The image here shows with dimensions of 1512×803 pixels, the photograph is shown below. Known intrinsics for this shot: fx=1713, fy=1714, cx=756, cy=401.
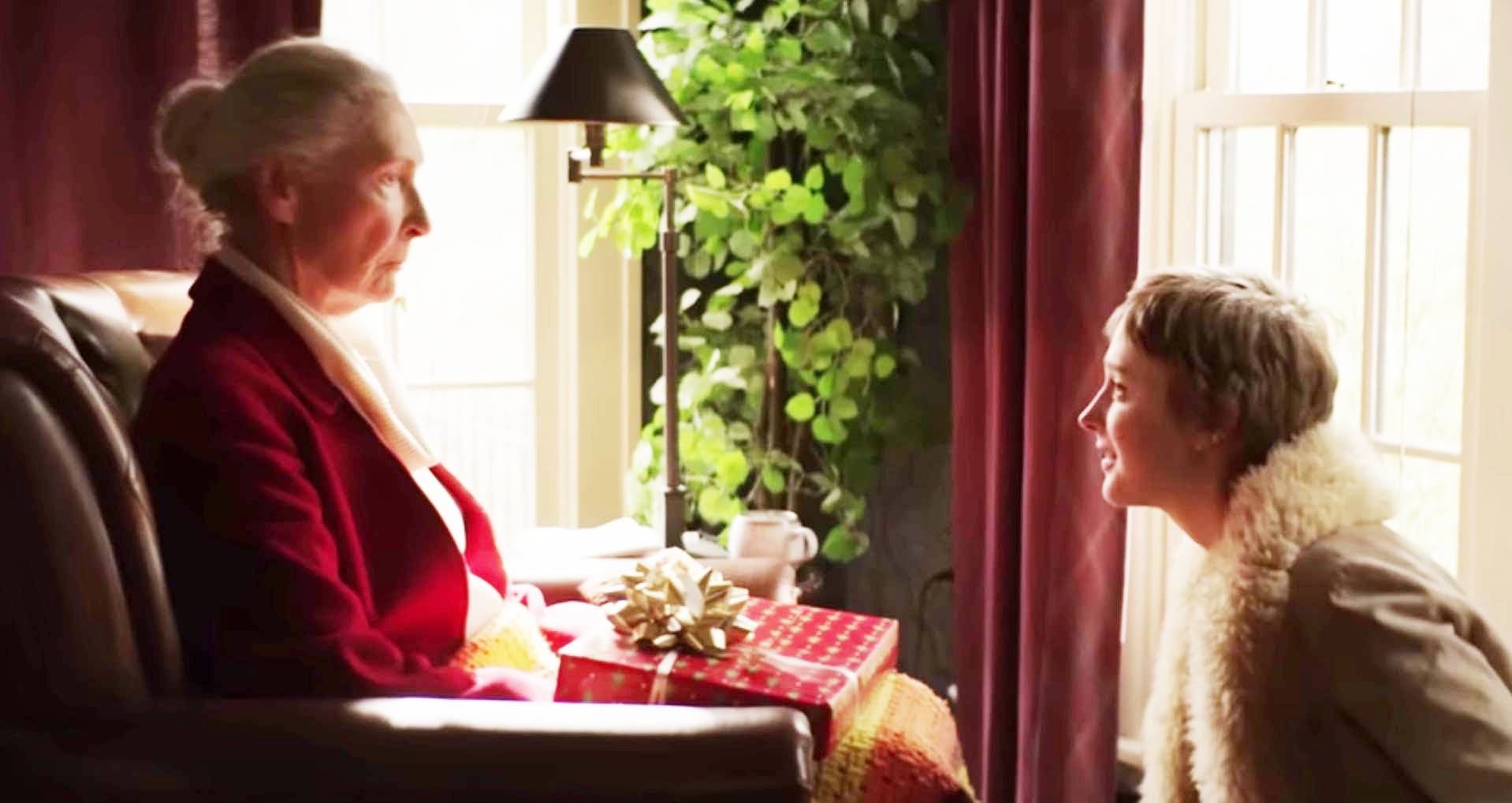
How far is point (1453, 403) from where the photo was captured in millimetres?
2336

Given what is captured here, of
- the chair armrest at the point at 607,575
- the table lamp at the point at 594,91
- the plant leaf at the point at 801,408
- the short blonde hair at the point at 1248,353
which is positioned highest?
the table lamp at the point at 594,91

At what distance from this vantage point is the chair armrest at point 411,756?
146cm

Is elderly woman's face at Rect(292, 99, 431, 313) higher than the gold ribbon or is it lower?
higher

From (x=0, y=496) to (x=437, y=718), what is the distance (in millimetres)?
436

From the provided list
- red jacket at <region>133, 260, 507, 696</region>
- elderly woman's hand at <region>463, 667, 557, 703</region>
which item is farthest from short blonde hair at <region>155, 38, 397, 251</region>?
elderly woman's hand at <region>463, 667, 557, 703</region>

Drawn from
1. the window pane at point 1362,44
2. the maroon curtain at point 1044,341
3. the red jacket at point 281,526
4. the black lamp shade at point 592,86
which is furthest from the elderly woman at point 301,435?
the window pane at point 1362,44

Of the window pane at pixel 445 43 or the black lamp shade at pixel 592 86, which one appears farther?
the window pane at pixel 445 43

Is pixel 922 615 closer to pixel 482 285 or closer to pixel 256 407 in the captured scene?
pixel 482 285

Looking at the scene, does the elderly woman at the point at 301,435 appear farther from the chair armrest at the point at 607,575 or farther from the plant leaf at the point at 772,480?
the plant leaf at the point at 772,480

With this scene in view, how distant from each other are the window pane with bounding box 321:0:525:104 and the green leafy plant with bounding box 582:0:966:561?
36 centimetres

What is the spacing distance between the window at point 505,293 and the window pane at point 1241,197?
43.8 inches

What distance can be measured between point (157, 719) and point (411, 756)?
23cm

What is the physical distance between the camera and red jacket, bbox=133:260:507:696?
159 centimetres

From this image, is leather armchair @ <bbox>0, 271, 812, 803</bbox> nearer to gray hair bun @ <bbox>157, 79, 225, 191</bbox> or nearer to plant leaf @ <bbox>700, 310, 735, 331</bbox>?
gray hair bun @ <bbox>157, 79, 225, 191</bbox>
